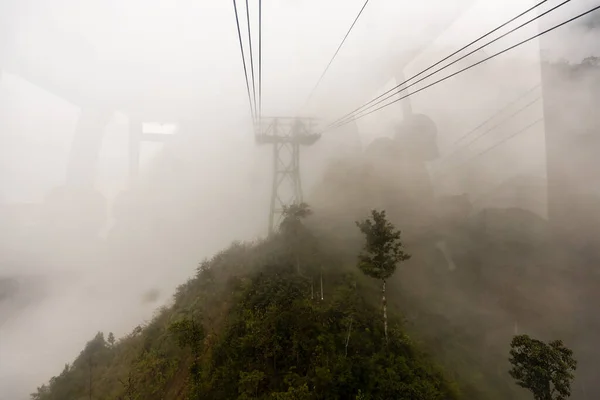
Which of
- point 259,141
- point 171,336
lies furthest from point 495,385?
point 259,141

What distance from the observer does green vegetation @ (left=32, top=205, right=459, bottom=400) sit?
39.8 ft

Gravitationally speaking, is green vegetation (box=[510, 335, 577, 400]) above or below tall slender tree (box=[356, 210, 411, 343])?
below

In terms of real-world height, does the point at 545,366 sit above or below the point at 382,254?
below

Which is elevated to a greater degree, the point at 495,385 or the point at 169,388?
the point at 169,388

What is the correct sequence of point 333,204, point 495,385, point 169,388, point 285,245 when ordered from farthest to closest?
point 333,204 → point 285,245 → point 495,385 → point 169,388

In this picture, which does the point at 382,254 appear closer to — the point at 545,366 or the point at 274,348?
the point at 274,348

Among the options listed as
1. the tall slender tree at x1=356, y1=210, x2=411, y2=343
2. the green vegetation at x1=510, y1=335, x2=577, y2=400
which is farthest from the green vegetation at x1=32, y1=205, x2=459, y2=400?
the green vegetation at x1=510, y1=335, x2=577, y2=400

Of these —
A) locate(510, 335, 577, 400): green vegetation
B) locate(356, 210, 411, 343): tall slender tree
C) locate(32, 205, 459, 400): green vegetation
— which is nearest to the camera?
locate(510, 335, 577, 400): green vegetation

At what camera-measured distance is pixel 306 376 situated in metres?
12.2

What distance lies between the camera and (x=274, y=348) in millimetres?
13383

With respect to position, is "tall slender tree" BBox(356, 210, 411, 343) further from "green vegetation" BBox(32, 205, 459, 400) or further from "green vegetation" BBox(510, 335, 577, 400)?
"green vegetation" BBox(510, 335, 577, 400)

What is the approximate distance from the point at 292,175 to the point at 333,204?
8.58 metres

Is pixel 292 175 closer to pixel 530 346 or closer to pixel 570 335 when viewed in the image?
pixel 530 346

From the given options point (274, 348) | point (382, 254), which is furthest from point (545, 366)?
point (274, 348)
